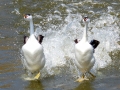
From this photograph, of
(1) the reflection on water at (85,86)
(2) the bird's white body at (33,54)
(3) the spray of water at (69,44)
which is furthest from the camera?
(3) the spray of water at (69,44)

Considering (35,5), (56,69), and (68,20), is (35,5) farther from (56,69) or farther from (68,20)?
(56,69)

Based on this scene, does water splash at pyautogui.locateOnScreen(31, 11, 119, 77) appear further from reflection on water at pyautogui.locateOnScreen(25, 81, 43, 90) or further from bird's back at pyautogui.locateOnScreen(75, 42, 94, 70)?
bird's back at pyautogui.locateOnScreen(75, 42, 94, 70)

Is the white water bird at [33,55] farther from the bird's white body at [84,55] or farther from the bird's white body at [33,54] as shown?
the bird's white body at [84,55]

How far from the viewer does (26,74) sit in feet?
28.1

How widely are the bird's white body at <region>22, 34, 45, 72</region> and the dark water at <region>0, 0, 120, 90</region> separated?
1.07 feet

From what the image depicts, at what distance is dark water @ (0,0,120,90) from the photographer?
805cm

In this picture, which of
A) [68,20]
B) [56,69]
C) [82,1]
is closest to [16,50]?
[56,69]

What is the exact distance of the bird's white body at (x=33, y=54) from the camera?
8.02 metres

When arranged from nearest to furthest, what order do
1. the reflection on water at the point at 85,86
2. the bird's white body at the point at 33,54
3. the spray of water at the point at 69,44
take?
the reflection on water at the point at 85,86
the bird's white body at the point at 33,54
the spray of water at the point at 69,44

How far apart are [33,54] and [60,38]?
Result: 8.15 feet

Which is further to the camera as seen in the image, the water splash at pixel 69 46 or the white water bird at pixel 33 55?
the water splash at pixel 69 46

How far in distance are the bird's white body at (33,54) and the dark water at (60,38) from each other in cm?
33

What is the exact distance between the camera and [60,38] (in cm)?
1042

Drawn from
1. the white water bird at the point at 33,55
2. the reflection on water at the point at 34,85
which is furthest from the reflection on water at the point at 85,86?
the white water bird at the point at 33,55
